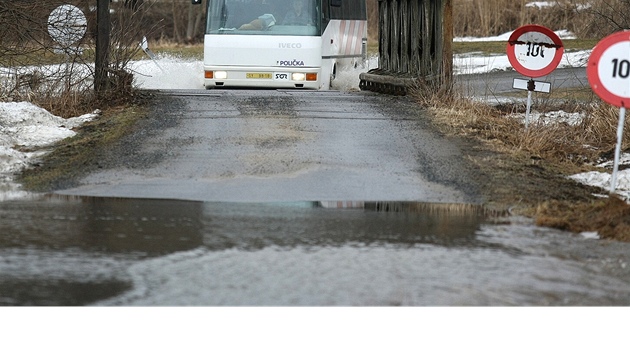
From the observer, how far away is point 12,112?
1507cm

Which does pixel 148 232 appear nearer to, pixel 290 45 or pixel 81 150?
pixel 81 150

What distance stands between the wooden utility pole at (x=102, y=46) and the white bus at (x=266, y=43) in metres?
4.84

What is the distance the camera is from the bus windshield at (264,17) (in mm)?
22688

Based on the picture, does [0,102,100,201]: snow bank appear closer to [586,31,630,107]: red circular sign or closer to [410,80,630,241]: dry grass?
[410,80,630,241]: dry grass

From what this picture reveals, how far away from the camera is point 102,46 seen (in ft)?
58.3

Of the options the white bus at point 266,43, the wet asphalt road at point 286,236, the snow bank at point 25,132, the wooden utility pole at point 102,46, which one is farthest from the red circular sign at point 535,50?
the white bus at point 266,43

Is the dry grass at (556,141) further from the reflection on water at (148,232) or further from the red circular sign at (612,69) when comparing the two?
the red circular sign at (612,69)

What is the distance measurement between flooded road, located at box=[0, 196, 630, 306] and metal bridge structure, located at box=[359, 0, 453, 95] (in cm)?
887

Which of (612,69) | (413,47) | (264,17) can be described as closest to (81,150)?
(612,69)

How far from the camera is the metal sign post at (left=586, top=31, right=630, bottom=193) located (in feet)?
33.3

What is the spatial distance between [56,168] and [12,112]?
11.6 ft

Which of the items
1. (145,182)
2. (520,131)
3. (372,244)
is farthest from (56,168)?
(520,131)

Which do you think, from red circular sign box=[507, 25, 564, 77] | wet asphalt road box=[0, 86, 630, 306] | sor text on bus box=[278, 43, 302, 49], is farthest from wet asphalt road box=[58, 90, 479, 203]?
sor text on bus box=[278, 43, 302, 49]
